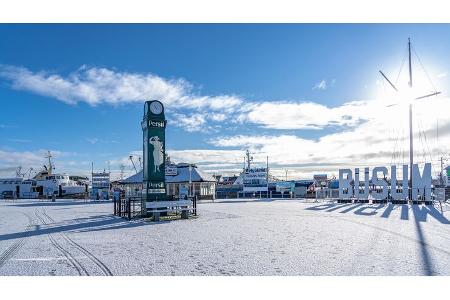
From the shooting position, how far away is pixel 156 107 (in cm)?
1858

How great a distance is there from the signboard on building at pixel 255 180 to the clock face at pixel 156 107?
1532 inches

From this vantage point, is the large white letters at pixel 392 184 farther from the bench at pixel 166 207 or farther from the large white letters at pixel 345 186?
the bench at pixel 166 207

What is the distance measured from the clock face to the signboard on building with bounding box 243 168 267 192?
38.9 meters

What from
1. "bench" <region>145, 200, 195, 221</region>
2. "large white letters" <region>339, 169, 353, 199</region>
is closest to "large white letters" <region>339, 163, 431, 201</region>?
"large white letters" <region>339, 169, 353, 199</region>

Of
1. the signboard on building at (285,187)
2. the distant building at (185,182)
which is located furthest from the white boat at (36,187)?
the signboard on building at (285,187)

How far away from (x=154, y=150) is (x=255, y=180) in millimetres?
40000

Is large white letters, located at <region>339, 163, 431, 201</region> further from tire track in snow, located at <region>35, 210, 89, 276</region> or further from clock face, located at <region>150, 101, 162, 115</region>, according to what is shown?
tire track in snow, located at <region>35, 210, 89, 276</region>

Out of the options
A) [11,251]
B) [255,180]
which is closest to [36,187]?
[255,180]

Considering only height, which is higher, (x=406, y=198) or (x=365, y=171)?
(x=365, y=171)

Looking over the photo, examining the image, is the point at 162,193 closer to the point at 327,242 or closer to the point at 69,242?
the point at 69,242

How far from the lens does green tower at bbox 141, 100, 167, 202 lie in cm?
1795

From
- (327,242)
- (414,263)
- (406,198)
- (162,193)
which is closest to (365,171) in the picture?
(406,198)

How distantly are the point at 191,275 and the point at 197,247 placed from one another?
2.74 meters

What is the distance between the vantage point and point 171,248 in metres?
9.58
